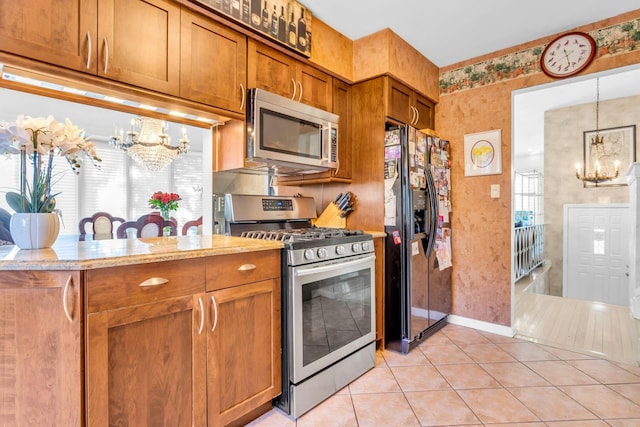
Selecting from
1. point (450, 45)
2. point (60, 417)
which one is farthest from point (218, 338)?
point (450, 45)

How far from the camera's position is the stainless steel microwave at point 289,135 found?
1988 millimetres

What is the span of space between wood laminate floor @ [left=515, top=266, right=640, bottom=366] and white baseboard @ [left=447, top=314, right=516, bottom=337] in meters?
0.10

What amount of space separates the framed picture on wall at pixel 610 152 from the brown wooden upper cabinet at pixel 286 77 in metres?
3.94

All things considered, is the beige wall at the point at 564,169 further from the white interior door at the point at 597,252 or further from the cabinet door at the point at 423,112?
the cabinet door at the point at 423,112


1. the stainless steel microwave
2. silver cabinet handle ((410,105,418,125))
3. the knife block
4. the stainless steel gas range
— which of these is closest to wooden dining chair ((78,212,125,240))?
the stainless steel gas range

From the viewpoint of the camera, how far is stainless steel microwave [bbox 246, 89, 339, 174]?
6.52 ft

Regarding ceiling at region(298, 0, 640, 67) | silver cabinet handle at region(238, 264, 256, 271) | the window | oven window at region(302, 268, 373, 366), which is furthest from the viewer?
the window

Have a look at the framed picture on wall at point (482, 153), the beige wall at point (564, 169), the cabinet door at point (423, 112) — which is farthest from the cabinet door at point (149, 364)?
the beige wall at point (564, 169)

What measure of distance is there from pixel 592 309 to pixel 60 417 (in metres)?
4.51

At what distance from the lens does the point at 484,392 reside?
6.31 feet

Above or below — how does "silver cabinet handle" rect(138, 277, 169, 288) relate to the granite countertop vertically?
below

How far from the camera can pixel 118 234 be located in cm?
304

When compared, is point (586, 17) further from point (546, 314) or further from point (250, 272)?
point (250, 272)

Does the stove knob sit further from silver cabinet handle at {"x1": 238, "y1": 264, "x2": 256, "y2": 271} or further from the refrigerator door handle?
the refrigerator door handle
